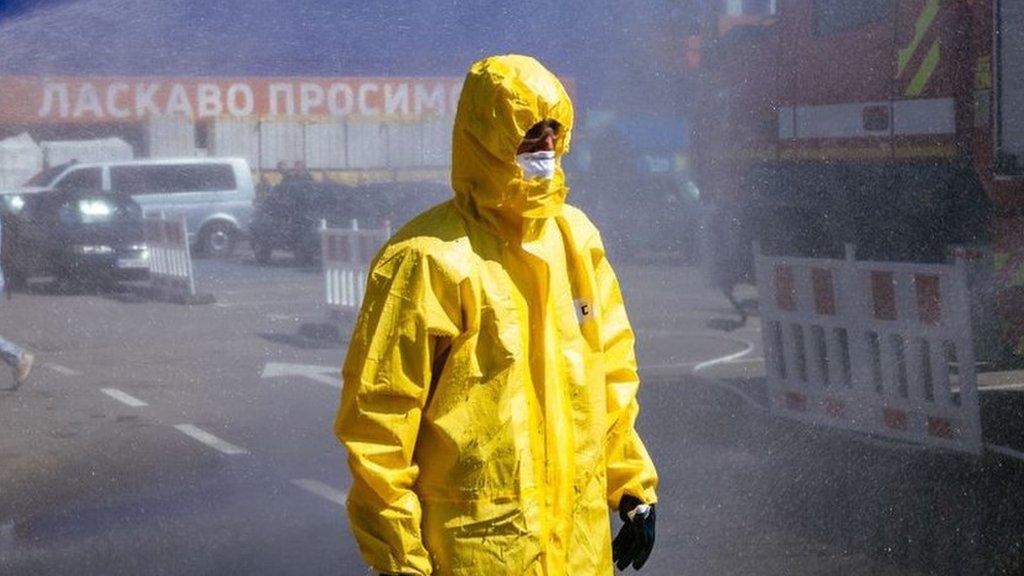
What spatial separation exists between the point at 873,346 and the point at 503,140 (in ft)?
13.6

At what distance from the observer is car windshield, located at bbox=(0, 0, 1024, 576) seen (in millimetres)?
2410

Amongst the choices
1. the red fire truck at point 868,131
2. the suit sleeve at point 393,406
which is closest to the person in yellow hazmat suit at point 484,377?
the suit sleeve at point 393,406

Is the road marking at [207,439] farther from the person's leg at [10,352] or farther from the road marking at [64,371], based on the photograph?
the person's leg at [10,352]

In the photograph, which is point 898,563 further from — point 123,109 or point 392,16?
point 123,109

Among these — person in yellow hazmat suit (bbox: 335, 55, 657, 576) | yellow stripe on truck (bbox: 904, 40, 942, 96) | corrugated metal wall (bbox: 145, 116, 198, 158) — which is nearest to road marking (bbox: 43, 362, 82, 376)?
corrugated metal wall (bbox: 145, 116, 198, 158)

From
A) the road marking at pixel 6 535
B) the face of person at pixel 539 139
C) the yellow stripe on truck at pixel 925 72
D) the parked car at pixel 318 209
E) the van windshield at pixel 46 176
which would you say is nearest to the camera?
the face of person at pixel 539 139

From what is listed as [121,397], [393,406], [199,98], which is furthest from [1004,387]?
[393,406]

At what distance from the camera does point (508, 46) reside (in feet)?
15.1

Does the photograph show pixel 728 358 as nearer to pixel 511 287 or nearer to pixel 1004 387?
pixel 1004 387

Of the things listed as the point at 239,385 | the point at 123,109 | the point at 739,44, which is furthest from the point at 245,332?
Answer: the point at 739,44

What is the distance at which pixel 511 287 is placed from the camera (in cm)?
243

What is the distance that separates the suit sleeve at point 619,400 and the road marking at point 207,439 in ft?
8.39

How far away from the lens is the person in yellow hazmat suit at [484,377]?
2.34 meters

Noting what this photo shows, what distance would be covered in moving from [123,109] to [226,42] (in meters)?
0.34
